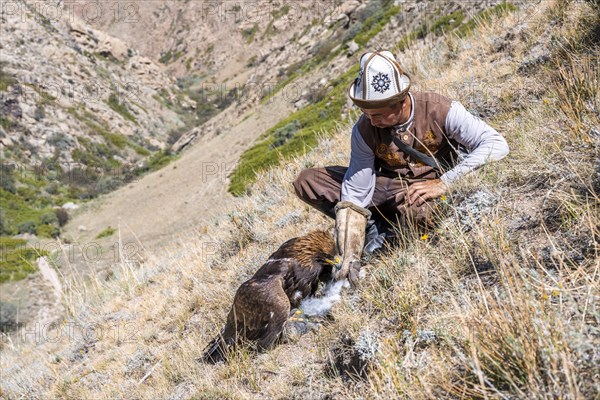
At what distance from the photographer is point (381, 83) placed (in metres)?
2.76

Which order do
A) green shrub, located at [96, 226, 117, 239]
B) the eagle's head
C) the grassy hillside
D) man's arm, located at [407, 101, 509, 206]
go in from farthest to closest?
green shrub, located at [96, 226, 117, 239] < the eagle's head < man's arm, located at [407, 101, 509, 206] < the grassy hillside

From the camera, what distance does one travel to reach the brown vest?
120 inches

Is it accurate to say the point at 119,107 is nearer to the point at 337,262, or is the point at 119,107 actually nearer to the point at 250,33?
the point at 250,33

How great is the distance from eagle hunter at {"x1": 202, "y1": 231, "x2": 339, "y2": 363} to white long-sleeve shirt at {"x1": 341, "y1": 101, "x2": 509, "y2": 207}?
408mm

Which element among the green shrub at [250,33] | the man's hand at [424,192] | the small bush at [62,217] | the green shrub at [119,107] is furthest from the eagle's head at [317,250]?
the green shrub at [250,33]

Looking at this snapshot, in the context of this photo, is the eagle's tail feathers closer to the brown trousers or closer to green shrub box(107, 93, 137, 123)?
the brown trousers

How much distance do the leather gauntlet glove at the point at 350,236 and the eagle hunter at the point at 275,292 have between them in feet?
0.29

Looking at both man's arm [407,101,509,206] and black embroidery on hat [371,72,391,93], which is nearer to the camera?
black embroidery on hat [371,72,391,93]

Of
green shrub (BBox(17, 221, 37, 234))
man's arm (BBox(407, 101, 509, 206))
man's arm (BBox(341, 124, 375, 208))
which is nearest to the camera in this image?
man's arm (BBox(407, 101, 509, 206))

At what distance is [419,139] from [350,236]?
2.72 ft

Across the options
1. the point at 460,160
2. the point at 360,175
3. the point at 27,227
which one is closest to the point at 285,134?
the point at 360,175

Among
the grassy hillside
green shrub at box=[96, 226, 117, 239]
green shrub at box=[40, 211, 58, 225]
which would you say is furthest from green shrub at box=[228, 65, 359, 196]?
green shrub at box=[40, 211, 58, 225]

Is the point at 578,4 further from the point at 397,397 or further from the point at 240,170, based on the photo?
the point at 240,170

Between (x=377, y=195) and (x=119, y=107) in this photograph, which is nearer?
(x=377, y=195)
